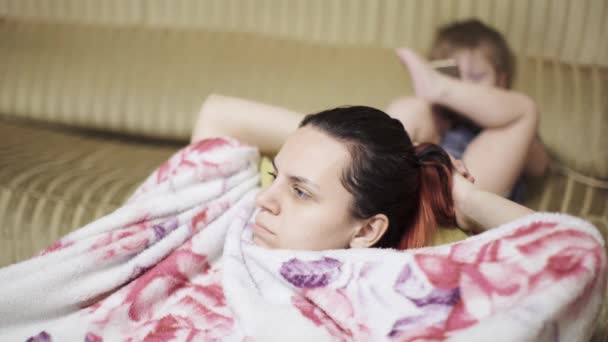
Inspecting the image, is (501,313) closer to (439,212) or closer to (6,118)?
(439,212)

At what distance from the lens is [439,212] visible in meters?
0.95

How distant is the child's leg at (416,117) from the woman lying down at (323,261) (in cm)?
24

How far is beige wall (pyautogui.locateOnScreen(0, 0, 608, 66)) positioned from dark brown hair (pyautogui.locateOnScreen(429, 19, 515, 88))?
7 centimetres

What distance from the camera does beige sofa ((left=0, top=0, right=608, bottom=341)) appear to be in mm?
1332

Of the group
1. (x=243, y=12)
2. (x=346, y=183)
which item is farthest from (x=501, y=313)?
(x=243, y=12)

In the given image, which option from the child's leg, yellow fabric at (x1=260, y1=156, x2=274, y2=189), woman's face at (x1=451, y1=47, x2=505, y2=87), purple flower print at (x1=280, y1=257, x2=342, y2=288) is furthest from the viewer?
woman's face at (x1=451, y1=47, x2=505, y2=87)

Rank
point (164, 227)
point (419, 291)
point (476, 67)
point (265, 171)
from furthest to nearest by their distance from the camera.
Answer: point (476, 67), point (265, 171), point (164, 227), point (419, 291)

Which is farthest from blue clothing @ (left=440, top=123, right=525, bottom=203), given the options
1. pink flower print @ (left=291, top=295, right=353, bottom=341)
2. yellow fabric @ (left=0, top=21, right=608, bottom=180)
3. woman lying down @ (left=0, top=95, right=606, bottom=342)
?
pink flower print @ (left=291, top=295, right=353, bottom=341)

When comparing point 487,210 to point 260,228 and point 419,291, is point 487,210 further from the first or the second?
point 260,228

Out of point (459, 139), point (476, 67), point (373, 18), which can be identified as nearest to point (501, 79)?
point (476, 67)

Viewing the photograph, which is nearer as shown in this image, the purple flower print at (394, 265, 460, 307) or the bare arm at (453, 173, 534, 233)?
the purple flower print at (394, 265, 460, 307)

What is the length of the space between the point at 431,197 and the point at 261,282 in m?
0.34

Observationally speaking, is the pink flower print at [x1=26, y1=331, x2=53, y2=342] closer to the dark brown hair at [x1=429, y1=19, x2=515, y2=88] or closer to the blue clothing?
the blue clothing

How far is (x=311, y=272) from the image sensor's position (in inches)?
31.9
